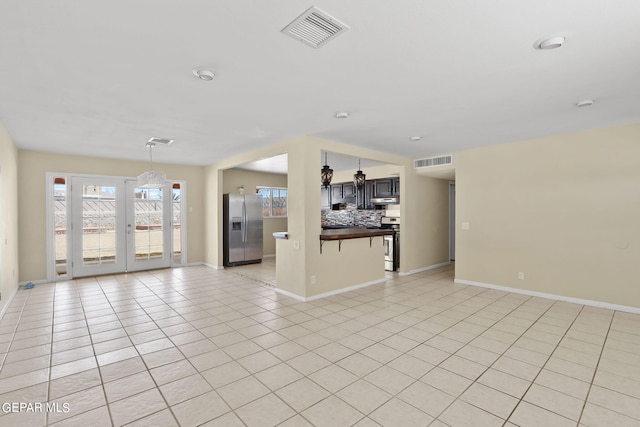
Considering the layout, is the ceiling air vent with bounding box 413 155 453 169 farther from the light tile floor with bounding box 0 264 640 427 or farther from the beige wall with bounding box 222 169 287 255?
the beige wall with bounding box 222 169 287 255

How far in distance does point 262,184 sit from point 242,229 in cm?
176

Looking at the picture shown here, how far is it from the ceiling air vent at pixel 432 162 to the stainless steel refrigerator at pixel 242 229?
393 cm

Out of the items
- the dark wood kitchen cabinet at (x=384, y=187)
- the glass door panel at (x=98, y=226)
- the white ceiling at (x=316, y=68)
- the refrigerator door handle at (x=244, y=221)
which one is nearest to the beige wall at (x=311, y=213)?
the dark wood kitchen cabinet at (x=384, y=187)

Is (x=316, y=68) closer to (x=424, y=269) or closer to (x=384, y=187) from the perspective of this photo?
(x=384, y=187)

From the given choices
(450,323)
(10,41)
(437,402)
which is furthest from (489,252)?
(10,41)

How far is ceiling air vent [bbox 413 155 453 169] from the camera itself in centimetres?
581

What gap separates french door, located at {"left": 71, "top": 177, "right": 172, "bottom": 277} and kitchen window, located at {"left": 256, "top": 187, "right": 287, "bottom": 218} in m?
2.65

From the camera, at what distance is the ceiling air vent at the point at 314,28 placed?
1796 millimetres

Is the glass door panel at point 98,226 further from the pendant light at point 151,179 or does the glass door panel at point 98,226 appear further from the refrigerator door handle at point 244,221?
the refrigerator door handle at point 244,221

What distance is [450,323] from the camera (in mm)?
3592

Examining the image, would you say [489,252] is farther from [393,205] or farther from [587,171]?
[393,205]

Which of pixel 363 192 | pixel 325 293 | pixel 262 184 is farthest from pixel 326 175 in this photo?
pixel 262 184

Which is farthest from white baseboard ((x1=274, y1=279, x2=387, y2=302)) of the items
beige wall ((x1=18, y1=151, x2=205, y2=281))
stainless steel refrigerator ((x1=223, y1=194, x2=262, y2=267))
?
beige wall ((x1=18, y1=151, x2=205, y2=281))

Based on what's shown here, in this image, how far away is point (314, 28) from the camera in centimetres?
192
